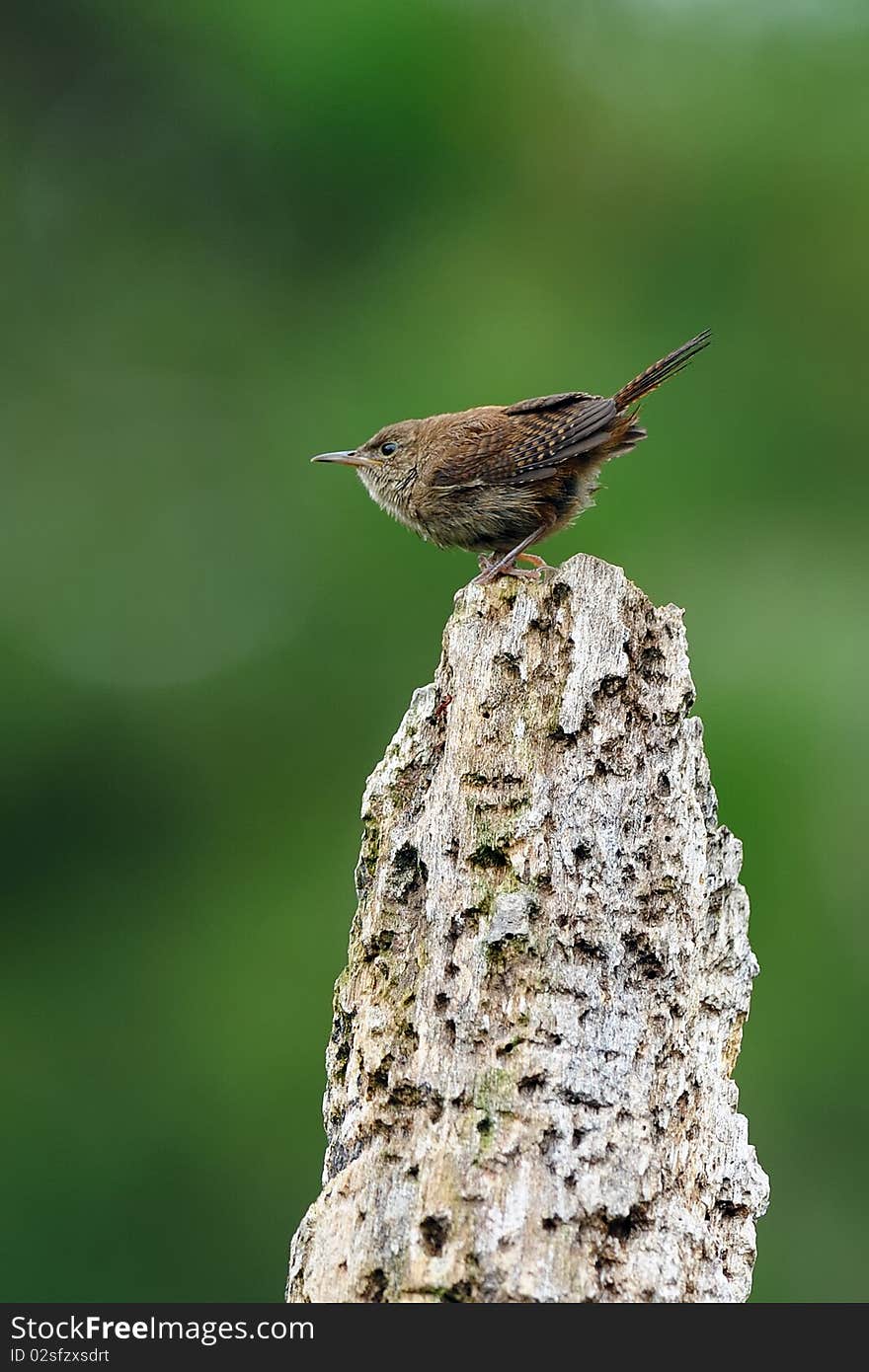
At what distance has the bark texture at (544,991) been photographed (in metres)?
2.80

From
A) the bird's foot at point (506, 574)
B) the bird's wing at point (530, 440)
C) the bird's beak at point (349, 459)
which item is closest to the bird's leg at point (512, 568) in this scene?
the bird's foot at point (506, 574)

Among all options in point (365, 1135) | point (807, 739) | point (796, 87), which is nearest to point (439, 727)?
point (365, 1135)

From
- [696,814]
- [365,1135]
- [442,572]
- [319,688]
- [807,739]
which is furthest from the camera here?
[319,688]

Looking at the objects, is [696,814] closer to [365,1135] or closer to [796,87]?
[365,1135]

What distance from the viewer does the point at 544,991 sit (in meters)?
3.03

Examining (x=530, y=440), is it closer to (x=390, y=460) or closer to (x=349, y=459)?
(x=390, y=460)

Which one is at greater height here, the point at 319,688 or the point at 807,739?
the point at 319,688

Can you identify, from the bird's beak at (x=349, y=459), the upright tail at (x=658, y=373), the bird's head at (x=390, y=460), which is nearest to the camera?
the upright tail at (x=658, y=373)

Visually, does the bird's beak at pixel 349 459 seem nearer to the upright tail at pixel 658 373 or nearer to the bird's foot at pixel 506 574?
the upright tail at pixel 658 373

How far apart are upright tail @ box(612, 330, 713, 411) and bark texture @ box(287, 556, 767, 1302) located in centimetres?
112

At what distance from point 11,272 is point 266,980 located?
5.59m

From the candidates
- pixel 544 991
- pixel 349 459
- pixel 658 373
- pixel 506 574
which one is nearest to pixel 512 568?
pixel 506 574

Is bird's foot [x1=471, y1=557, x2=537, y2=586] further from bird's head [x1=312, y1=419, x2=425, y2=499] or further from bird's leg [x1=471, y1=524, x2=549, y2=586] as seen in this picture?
bird's head [x1=312, y1=419, x2=425, y2=499]

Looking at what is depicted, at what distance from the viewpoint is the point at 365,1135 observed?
9.96 feet
